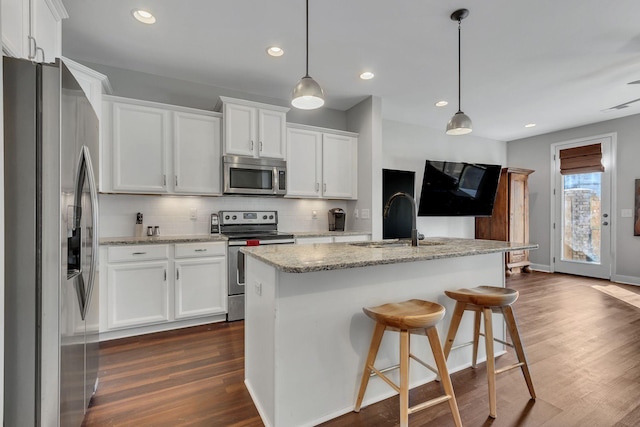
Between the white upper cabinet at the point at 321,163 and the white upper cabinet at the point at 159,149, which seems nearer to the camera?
the white upper cabinet at the point at 159,149

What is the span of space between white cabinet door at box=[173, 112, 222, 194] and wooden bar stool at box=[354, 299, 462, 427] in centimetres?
248

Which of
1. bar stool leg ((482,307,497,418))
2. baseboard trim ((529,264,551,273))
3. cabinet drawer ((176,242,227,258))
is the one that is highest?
cabinet drawer ((176,242,227,258))

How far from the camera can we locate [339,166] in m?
4.21

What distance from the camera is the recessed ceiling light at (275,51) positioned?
288cm

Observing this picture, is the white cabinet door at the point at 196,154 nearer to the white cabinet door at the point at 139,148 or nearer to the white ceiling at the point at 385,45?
the white cabinet door at the point at 139,148

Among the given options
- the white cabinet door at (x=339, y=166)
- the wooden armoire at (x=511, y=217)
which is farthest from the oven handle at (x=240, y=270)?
the wooden armoire at (x=511, y=217)

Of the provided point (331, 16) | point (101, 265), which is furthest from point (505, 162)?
point (101, 265)

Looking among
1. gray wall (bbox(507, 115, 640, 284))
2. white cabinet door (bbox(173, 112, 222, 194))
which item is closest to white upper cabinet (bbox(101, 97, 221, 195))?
white cabinet door (bbox(173, 112, 222, 194))

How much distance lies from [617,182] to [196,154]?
21.3 feet

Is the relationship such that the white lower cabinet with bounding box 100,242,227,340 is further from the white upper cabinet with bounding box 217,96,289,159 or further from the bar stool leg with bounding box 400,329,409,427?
the bar stool leg with bounding box 400,329,409,427

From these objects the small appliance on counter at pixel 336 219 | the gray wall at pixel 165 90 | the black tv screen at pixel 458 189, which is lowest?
the small appliance on counter at pixel 336 219

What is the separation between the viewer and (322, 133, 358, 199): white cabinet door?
412 centimetres

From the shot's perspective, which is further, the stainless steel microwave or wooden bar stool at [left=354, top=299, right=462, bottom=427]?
the stainless steel microwave

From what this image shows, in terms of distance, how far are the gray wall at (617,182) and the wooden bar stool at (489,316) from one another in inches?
184
